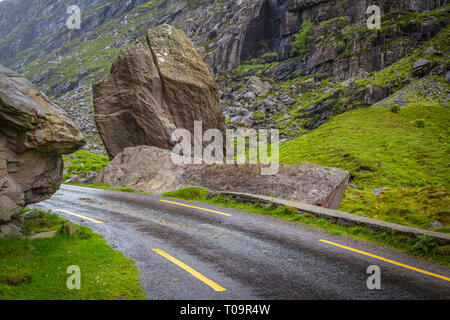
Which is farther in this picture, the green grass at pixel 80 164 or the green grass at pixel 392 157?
the green grass at pixel 80 164

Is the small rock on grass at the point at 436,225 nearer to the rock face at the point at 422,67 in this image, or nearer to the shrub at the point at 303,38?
the rock face at the point at 422,67

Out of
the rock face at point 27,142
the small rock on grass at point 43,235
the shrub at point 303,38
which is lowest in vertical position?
the small rock on grass at point 43,235

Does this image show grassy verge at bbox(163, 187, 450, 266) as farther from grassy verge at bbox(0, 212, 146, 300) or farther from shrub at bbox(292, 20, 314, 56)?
shrub at bbox(292, 20, 314, 56)

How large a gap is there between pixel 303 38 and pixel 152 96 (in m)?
74.1

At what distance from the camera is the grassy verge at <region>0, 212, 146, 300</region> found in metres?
5.06

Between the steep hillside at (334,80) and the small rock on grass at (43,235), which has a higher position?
the steep hillside at (334,80)

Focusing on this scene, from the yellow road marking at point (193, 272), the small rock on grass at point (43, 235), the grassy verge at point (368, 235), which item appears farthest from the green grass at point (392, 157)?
the small rock on grass at point (43, 235)

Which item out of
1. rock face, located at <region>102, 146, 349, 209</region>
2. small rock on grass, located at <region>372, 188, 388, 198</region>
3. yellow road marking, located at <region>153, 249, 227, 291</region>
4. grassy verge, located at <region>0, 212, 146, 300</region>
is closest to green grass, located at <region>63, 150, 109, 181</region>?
rock face, located at <region>102, 146, 349, 209</region>

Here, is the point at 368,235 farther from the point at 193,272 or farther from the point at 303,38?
the point at 303,38

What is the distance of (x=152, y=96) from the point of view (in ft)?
75.6

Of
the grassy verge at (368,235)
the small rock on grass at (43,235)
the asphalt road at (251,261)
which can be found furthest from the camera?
the small rock on grass at (43,235)

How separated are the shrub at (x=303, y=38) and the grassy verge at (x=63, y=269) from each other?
87854 mm

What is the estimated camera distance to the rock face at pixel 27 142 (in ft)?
25.4

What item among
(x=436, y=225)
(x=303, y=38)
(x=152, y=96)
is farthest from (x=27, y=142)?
(x=303, y=38)
